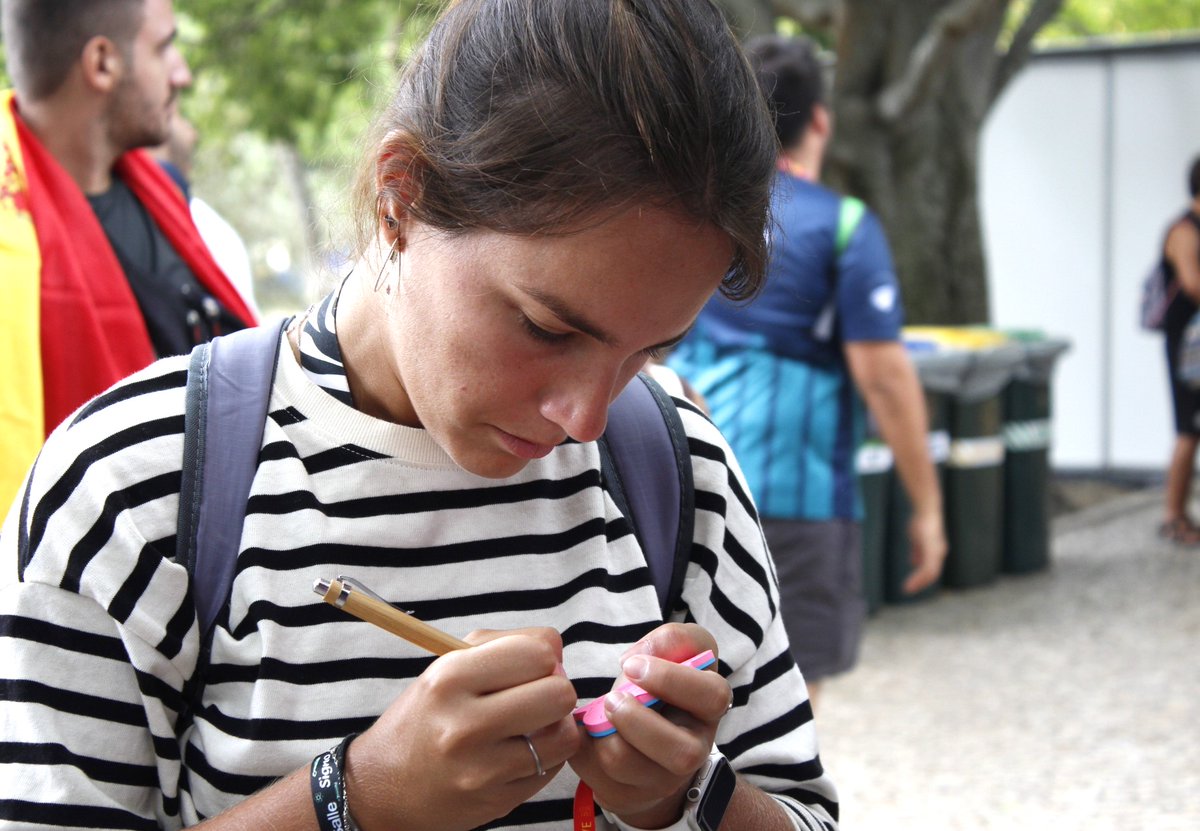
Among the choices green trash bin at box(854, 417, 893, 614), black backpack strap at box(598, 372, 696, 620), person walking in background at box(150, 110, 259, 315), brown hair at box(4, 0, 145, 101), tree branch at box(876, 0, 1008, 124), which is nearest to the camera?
black backpack strap at box(598, 372, 696, 620)

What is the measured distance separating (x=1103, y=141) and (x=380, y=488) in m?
10.4

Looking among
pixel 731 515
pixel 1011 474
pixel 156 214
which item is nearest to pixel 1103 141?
pixel 1011 474

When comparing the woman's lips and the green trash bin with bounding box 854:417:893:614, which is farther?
the green trash bin with bounding box 854:417:893:614

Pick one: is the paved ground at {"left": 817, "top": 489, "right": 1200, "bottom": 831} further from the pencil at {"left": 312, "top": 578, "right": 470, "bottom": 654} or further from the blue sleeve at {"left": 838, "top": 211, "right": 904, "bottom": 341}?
the pencil at {"left": 312, "top": 578, "right": 470, "bottom": 654}

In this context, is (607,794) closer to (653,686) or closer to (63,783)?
(653,686)

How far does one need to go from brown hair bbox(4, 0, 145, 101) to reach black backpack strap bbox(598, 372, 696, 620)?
5.77 feet

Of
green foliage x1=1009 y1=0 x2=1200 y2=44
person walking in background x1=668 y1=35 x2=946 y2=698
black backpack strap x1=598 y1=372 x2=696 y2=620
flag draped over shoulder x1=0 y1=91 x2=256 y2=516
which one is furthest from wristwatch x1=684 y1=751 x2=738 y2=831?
green foliage x1=1009 y1=0 x2=1200 y2=44

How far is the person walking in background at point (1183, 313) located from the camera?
8336 millimetres

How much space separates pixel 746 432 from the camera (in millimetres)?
4055

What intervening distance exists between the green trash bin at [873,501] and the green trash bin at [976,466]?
670 mm

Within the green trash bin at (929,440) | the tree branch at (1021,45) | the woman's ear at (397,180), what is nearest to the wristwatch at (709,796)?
the woman's ear at (397,180)

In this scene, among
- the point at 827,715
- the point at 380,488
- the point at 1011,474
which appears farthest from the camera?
the point at 1011,474

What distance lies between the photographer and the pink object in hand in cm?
135

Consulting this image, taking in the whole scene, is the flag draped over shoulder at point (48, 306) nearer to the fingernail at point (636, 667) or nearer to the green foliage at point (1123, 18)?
the fingernail at point (636, 667)
